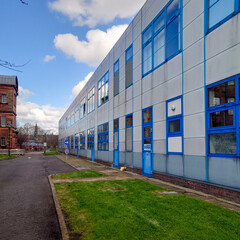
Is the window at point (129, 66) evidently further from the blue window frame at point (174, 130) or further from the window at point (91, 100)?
the window at point (91, 100)

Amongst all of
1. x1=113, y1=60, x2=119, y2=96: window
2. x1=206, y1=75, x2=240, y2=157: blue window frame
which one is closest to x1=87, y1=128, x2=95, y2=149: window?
x1=113, y1=60, x2=119, y2=96: window

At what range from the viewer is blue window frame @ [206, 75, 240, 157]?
6.81 meters

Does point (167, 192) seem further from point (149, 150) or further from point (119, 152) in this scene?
point (119, 152)

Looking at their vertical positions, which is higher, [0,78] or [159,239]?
[0,78]

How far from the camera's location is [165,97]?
10.8 metres

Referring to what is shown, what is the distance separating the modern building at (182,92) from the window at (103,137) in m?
3.08

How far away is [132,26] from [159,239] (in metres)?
14.0

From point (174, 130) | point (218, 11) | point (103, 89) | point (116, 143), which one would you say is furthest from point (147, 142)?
point (103, 89)

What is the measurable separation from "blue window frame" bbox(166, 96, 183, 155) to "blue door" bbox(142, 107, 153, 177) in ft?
6.02

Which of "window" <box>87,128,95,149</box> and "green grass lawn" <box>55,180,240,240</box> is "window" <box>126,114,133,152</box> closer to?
"green grass lawn" <box>55,180,240,240</box>

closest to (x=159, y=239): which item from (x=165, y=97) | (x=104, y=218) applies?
(x=104, y=218)

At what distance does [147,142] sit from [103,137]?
948cm

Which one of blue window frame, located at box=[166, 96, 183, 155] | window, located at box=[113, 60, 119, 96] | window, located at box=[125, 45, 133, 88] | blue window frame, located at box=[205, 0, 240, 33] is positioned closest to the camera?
blue window frame, located at box=[205, 0, 240, 33]

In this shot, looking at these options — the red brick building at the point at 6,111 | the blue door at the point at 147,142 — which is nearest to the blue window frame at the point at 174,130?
the blue door at the point at 147,142
